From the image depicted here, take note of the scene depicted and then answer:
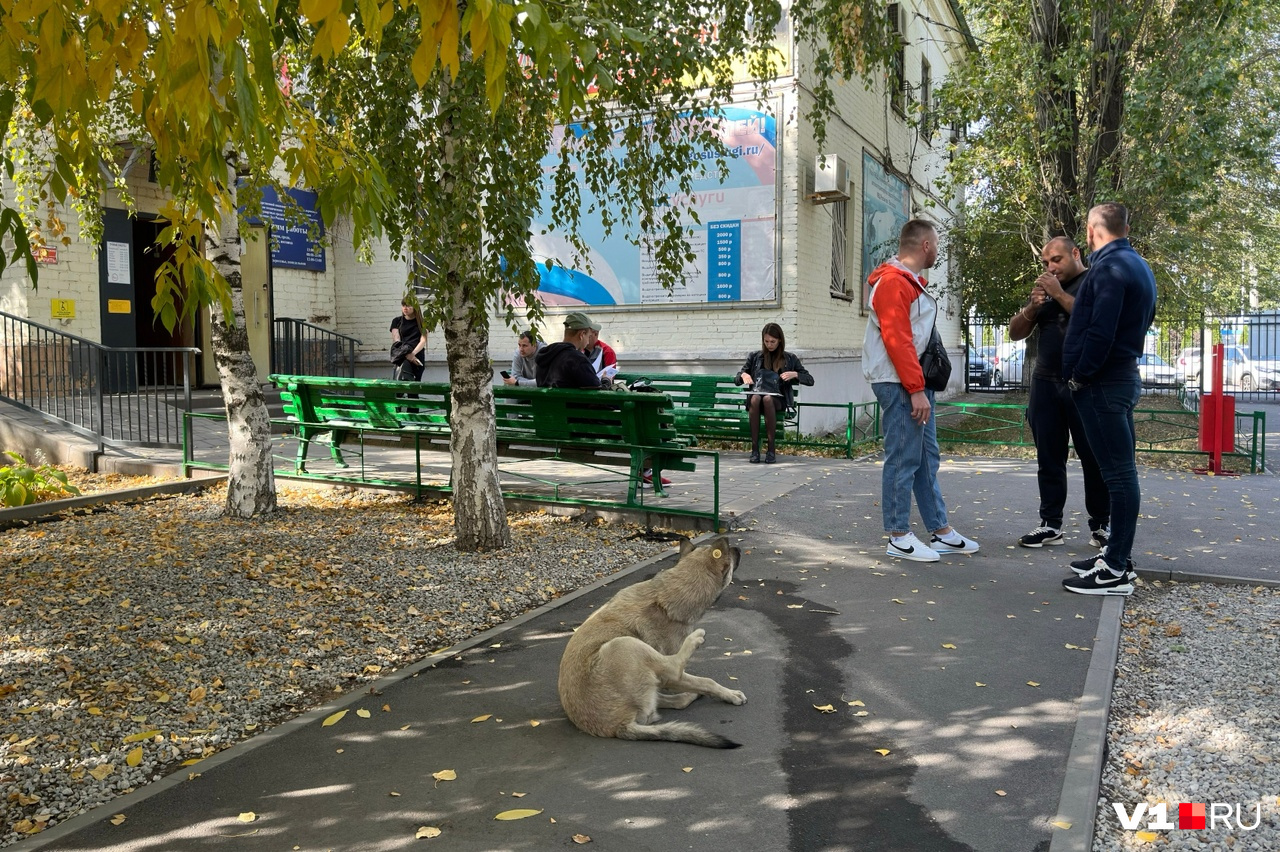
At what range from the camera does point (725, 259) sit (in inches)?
576

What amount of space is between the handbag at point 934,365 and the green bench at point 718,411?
477 cm

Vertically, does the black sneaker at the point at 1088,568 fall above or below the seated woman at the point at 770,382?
below

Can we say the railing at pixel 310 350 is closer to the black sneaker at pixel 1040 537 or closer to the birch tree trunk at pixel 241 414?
the birch tree trunk at pixel 241 414

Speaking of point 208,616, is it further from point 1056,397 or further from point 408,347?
point 408,347

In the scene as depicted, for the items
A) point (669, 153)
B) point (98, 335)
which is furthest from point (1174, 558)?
point (98, 335)

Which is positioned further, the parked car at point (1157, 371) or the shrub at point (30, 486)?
the parked car at point (1157, 371)

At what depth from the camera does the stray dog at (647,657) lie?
3791 millimetres

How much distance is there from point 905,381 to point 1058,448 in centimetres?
140

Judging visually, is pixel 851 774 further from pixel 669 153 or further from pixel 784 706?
pixel 669 153

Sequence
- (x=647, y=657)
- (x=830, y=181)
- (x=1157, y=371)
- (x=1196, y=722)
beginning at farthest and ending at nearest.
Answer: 1. (x=1157, y=371)
2. (x=830, y=181)
3. (x=1196, y=722)
4. (x=647, y=657)

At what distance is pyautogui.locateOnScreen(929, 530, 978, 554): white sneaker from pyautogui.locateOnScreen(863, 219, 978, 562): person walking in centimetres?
19

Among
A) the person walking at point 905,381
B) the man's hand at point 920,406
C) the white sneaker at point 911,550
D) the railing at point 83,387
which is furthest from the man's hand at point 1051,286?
the railing at point 83,387

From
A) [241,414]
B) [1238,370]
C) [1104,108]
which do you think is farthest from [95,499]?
[1238,370]

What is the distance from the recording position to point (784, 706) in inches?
164
